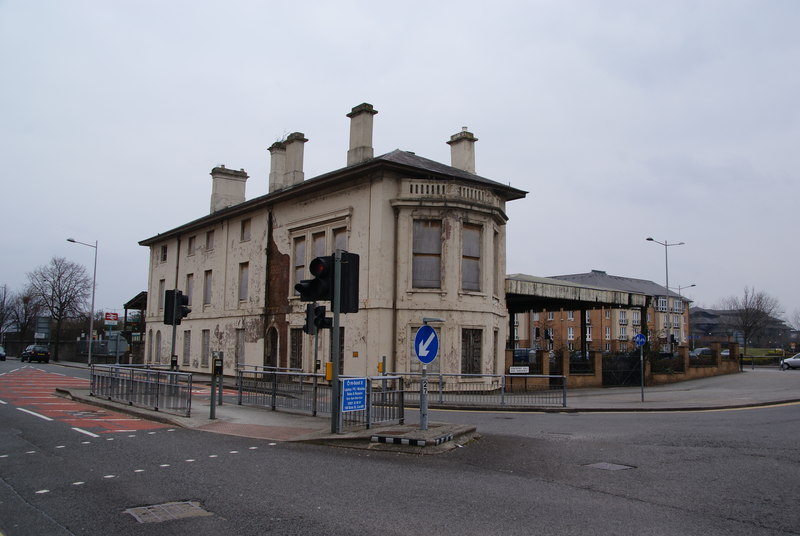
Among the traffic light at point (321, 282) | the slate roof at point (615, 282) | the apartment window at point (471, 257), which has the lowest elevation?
the traffic light at point (321, 282)

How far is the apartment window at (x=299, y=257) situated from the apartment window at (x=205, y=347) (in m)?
9.73

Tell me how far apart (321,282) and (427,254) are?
44.4ft

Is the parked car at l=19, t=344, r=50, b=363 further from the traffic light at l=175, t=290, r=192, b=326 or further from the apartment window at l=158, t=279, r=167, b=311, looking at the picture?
the traffic light at l=175, t=290, r=192, b=326

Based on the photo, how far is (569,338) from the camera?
9931cm

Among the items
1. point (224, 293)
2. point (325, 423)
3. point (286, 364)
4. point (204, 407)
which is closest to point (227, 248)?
point (224, 293)

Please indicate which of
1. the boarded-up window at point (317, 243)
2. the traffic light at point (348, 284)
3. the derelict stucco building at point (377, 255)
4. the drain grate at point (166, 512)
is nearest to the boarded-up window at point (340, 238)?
the derelict stucco building at point (377, 255)

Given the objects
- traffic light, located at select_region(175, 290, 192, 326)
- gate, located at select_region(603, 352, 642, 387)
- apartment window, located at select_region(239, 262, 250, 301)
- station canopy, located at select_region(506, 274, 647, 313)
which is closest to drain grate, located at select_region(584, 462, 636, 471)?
traffic light, located at select_region(175, 290, 192, 326)

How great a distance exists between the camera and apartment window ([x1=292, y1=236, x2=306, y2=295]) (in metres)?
29.1

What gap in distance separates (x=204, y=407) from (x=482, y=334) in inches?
485

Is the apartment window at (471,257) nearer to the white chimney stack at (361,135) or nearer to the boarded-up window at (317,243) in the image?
A: the white chimney stack at (361,135)

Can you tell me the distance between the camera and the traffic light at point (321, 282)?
479 inches

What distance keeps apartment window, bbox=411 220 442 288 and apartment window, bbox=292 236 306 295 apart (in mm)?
6137

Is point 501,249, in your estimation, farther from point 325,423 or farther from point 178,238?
point 178,238

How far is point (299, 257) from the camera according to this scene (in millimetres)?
29578
